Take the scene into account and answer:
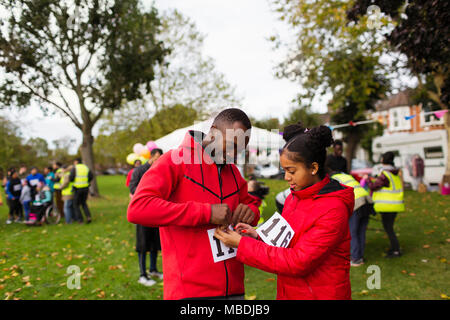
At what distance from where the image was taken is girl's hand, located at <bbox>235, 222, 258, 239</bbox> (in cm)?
188

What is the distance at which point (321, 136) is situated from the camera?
1787 millimetres

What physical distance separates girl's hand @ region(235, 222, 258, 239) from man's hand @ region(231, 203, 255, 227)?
3 centimetres

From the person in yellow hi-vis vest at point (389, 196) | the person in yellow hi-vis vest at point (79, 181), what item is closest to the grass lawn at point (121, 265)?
the person in yellow hi-vis vest at point (389, 196)

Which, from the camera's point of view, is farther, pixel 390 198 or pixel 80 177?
pixel 80 177

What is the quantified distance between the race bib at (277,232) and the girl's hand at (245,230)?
36 millimetres

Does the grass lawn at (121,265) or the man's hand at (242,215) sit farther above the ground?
the man's hand at (242,215)

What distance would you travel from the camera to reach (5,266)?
450 cm

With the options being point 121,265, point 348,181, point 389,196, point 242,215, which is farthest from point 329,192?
point 121,265

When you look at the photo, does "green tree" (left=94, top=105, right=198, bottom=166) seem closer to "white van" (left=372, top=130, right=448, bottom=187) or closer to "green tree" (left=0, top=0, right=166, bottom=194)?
"green tree" (left=0, top=0, right=166, bottom=194)

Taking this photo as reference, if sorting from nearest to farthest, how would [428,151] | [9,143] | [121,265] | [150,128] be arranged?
[121,265]
[428,151]
[150,128]
[9,143]

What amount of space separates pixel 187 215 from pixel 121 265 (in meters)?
5.08

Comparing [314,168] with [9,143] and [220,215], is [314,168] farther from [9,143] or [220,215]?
[9,143]

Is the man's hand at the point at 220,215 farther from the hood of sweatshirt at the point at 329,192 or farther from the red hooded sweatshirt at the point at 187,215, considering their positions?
the hood of sweatshirt at the point at 329,192

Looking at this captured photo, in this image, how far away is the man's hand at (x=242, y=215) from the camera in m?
1.90
